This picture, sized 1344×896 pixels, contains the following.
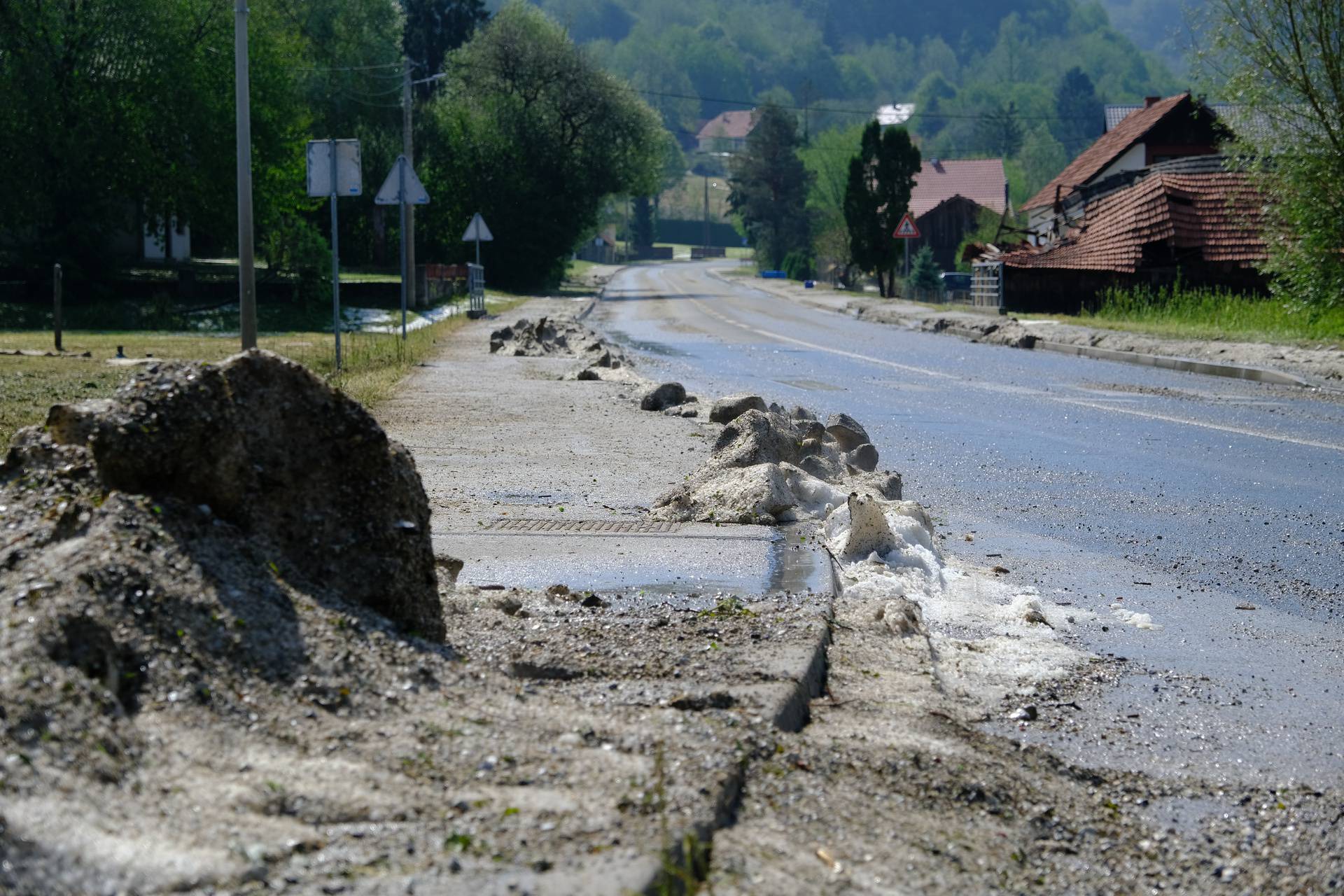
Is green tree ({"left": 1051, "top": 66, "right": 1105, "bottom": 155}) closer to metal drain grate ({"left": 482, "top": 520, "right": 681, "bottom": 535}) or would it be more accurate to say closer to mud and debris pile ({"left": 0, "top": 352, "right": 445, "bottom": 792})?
metal drain grate ({"left": 482, "top": 520, "right": 681, "bottom": 535})

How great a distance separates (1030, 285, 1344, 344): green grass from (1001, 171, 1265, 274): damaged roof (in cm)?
118

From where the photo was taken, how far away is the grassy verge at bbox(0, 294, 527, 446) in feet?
42.2

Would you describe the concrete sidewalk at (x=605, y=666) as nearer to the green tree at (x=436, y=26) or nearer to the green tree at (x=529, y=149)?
the green tree at (x=529, y=149)

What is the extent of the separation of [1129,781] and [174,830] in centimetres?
268

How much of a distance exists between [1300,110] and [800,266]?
59555 millimetres

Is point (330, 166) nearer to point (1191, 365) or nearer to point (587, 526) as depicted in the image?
point (587, 526)

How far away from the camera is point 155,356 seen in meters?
19.6

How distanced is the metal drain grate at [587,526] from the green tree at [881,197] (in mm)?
45414

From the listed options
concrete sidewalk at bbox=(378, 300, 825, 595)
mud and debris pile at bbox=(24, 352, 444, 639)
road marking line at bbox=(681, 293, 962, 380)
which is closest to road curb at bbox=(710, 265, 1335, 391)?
road marking line at bbox=(681, 293, 962, 380)

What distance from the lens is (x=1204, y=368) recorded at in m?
21.0

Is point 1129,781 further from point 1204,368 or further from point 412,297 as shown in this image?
point 412,297

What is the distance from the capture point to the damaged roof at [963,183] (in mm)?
90188

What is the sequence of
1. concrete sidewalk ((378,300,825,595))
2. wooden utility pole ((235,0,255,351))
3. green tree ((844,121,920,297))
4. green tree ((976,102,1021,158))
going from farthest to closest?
green tree ((976,102,1021,158)) < green tree ((844,121,920,297)) < wooden utility pole ((235,0,255,351)) < concrete sidewalk ((378,300,825,595))

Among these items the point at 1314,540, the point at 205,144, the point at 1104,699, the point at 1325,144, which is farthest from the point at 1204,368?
the point at 205,144
